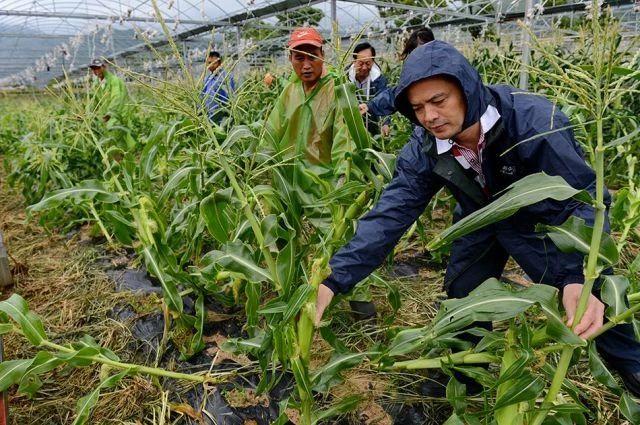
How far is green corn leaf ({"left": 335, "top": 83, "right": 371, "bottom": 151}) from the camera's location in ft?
7.29

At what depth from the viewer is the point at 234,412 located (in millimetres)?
2129

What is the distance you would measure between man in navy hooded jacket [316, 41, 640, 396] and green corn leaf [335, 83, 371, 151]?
13.2 inches

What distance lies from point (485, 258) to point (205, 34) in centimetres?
1502

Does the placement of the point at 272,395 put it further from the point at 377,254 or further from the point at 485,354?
the point at 485,354

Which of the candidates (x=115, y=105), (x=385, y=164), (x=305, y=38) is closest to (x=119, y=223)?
(x=305, y=38)

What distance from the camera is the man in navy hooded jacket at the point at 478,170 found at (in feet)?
5.21

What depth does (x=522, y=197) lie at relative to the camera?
1.30 metres

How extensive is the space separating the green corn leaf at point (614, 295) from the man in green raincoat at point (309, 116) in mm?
1425

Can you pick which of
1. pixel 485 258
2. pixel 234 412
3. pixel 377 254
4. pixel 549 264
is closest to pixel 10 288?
pixel 234 412

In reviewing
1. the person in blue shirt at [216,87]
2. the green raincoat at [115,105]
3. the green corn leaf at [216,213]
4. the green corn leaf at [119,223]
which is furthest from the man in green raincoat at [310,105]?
the green raincoat at [115,105]

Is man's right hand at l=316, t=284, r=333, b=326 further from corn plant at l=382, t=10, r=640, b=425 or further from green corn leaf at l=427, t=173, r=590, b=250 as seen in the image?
green corn leaf at l=427, t=173, r=590, b=250

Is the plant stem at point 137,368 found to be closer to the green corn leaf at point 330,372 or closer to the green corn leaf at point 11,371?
the green corn leaf at point 11,371

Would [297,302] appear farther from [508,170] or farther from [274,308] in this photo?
[508,170]

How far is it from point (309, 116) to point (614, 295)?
68.6 inches
